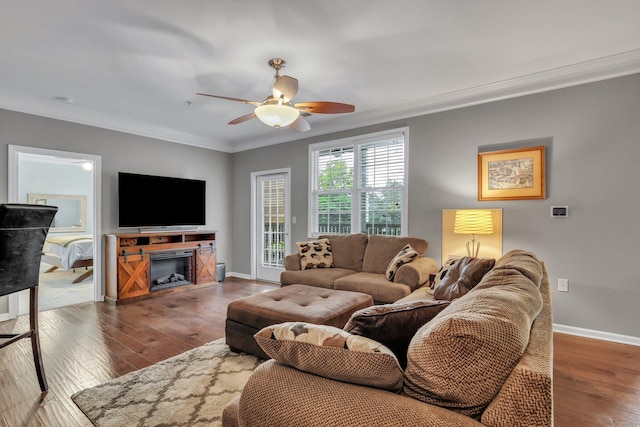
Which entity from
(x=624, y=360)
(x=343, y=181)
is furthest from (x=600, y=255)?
(x=343, y=181)

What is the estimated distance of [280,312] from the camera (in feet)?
7.88

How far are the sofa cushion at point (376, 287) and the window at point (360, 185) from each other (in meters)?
1.08

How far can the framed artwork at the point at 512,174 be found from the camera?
329 cm

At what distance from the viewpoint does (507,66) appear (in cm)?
306

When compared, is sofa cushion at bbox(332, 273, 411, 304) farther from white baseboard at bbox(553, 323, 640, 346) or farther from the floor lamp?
white baseboard at bbox(553, 323, 640, 346)

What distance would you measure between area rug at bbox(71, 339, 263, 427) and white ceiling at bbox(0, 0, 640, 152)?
2.58 metres

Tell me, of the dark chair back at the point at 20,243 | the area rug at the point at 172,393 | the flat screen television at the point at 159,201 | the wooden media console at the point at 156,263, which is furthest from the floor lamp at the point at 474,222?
the flat screen television at the point at 159,201

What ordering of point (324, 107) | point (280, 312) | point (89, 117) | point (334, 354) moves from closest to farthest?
point (334, 354) < point (280, 312) < point (324, 107) < point (89, 117)

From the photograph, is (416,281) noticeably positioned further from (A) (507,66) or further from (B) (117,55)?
(B) (117,55)

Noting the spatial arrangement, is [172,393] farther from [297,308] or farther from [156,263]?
[156,263]

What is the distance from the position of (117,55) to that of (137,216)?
256 cm

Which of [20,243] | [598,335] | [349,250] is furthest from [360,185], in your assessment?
[20,243]

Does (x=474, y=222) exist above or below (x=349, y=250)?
above

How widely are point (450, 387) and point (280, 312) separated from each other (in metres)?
1.79
